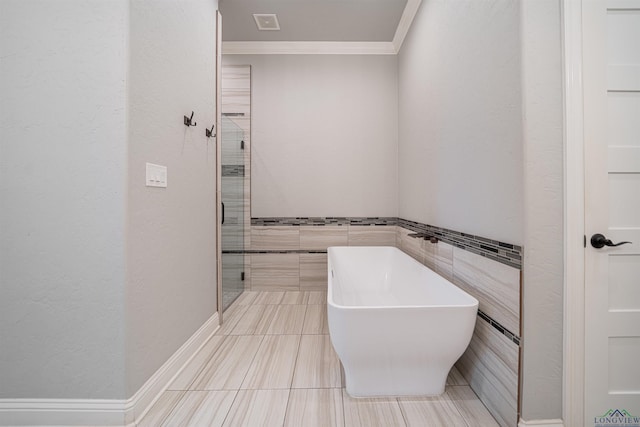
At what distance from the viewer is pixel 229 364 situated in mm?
1813

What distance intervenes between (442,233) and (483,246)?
530mm

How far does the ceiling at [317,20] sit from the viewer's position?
102 inches

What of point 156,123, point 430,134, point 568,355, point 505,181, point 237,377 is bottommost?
point 237,377

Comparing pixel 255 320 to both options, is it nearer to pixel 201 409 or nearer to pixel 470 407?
pixel 201 409

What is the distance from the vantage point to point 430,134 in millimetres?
2256

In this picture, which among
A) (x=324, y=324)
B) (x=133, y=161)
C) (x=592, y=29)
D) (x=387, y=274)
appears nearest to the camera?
(x=592, y=29)

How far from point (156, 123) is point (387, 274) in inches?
84.5

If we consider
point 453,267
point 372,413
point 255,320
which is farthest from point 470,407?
point 255,320

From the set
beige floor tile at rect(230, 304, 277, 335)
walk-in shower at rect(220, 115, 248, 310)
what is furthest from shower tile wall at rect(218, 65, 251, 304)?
beige floor tile at rect(230, 304, 277, 335)

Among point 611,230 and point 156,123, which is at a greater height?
point 156,123

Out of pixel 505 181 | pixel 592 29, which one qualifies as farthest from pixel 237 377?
pixel 592 29

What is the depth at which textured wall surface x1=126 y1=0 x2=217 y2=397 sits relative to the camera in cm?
133

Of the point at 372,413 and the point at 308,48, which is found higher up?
the point at 308,48

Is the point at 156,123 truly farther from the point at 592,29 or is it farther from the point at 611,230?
the point at 611,230
